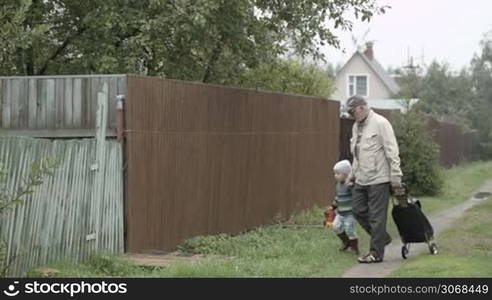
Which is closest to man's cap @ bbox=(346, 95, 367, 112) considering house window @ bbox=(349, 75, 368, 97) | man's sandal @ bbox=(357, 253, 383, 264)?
man's sandal @ bbox=(357, 253, 383, 264)

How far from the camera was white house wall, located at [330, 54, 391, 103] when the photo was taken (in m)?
56.9

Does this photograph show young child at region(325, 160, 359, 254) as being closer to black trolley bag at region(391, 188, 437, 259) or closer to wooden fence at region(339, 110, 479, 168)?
black trolley bag at region(391, 188, 437, 259)

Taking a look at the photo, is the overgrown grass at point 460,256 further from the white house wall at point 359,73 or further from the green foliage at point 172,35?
the white house wall at point 359,73

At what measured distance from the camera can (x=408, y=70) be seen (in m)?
27.9

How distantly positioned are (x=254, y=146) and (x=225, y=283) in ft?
18.6

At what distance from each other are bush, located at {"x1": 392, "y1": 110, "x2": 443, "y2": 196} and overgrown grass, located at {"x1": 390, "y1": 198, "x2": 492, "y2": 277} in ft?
16.2

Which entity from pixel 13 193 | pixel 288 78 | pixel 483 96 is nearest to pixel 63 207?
pixel 13 193

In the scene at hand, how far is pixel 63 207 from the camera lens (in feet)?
28.4

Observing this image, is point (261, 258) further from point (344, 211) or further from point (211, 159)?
point (211, 159)

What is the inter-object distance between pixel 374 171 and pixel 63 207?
143 inches

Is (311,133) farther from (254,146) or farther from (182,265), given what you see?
(182,265)

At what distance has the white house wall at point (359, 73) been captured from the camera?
5688 cm

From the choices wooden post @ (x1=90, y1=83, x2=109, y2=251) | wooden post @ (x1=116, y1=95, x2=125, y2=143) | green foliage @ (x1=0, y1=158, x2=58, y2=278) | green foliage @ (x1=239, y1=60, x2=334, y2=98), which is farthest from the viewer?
green foliage @ (x1=239, y1=60, x2=334, y2=98)

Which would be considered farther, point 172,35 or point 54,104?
point 172,35
